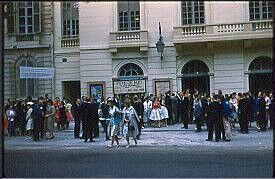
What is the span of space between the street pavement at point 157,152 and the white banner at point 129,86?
4.62 m

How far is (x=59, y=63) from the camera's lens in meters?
22.4

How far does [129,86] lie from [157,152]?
11538 millimetres

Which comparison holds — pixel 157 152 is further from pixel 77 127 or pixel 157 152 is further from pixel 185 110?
pixel 185 110

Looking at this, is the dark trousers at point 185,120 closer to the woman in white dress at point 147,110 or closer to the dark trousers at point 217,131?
the woman in white dress at point 147,110

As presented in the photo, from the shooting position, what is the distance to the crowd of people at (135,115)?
15.1 m

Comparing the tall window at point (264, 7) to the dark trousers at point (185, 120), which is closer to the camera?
the tall window at point (264, 7)

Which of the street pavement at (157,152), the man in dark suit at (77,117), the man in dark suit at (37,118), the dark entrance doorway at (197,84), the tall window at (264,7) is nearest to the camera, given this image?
the tall window at (264,7)

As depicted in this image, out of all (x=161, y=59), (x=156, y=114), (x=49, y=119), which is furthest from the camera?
(x=161, y=59)

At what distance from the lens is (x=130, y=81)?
2459cm

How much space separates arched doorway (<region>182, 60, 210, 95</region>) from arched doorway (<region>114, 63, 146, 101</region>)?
2.12 meters

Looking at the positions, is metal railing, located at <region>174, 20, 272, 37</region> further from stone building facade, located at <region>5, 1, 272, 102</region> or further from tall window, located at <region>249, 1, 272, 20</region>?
tall window, located at <region>249, 1, 272, 20</region>

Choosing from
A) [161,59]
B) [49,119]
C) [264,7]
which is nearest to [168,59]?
[161,59]

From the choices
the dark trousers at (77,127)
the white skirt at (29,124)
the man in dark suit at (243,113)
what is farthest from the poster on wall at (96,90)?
the man in dark suit at (243,113)

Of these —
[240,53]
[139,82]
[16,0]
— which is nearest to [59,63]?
[139,82]
